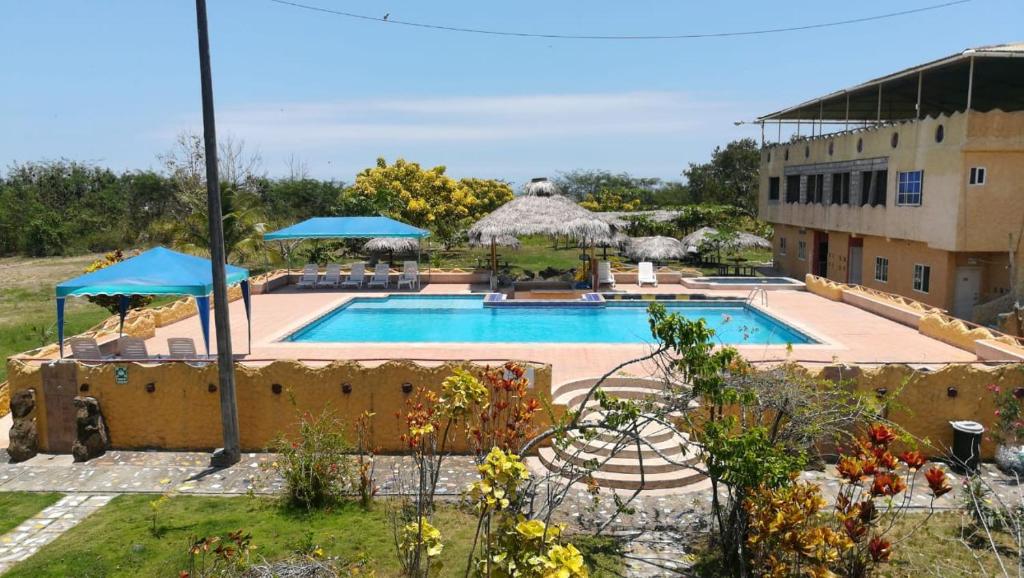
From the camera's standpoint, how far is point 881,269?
Result: 72.2 ft

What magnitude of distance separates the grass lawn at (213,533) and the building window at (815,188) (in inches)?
844

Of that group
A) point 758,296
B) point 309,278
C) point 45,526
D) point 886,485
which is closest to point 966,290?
point 758,296

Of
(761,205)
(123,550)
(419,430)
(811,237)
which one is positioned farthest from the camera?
(761,205)

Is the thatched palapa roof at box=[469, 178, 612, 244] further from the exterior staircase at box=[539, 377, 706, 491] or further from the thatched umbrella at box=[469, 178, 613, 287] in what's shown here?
the exterior staircase at box=[539, 377, 706, 491]

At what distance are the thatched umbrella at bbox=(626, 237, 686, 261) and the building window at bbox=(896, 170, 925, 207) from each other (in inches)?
377

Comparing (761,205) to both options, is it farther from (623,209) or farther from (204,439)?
(204,439)

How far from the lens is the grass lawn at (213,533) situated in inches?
267

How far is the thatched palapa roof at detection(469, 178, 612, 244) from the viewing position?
24047mm

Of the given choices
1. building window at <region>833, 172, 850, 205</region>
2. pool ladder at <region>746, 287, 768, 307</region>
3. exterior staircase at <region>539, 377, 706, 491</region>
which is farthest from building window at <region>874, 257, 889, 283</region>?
exterior staircase at <region>539, 377, 706, 491</region>

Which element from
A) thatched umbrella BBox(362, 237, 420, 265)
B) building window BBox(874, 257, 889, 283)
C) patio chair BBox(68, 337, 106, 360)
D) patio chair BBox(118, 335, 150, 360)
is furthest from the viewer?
thatched umbrella BBox(362, 237, 420, 265)

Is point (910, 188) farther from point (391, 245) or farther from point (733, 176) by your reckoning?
point (733, 176)

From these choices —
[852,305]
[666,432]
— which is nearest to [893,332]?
[852,305]

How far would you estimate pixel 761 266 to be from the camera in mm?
31656

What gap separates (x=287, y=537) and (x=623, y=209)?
4774cm
